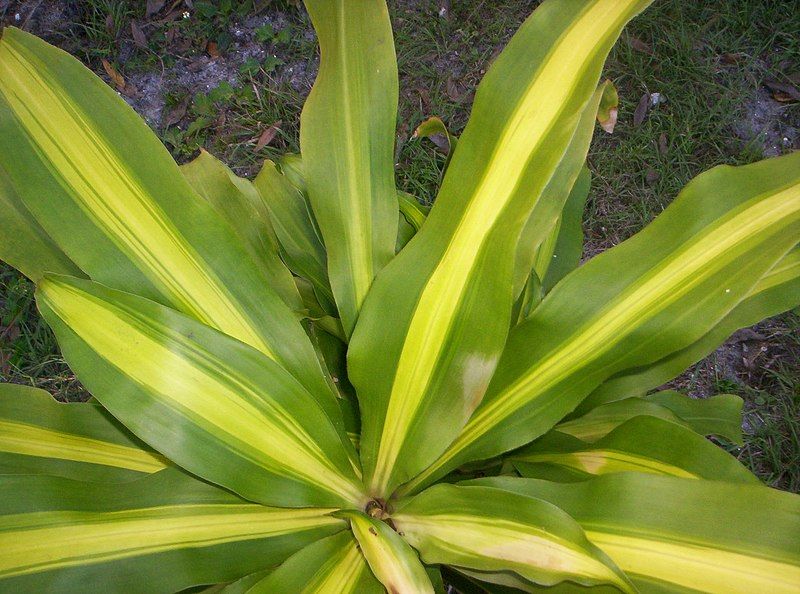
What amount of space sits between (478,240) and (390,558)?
1.42 ft

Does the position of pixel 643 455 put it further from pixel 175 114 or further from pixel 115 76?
pixel 115 76

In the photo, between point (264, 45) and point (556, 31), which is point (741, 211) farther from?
point (264, 45)

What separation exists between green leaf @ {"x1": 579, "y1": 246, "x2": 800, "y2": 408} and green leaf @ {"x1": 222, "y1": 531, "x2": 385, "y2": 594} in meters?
0.48

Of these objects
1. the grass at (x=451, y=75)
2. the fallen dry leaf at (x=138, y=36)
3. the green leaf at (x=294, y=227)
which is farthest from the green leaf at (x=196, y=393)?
the fallen dry leaf at (x=138, y=36)

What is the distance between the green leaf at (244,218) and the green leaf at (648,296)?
1.34 feet

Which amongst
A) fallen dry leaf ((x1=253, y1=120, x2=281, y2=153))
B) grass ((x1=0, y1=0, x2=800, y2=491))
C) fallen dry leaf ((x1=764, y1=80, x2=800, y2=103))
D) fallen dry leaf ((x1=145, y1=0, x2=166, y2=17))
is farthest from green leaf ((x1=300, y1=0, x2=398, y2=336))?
fallen dry leaf ((x1=764, y1=80, x2=800, y2=103))

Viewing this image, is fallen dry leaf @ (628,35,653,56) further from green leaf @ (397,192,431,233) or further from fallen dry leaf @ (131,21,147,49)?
fallen dry leaf @ (131,21,147,49)

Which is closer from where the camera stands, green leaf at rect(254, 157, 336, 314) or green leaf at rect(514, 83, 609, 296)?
green leaf at rect(514, 83, 609, 296)

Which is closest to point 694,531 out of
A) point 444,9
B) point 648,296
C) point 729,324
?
point 648,296

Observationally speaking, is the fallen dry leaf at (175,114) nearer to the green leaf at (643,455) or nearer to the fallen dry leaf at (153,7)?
the fallen dry leaf at (153,7)

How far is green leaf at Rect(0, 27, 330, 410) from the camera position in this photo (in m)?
0.87

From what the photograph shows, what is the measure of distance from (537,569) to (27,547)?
623mm

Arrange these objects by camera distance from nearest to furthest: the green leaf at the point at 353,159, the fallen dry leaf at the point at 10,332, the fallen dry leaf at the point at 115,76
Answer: the green leaf at the point at 353,159 < the fallen dry leaf at the point at 10,332 < the fallen dry leaf at the point at 115,76

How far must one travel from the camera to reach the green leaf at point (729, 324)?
1.08 metres
